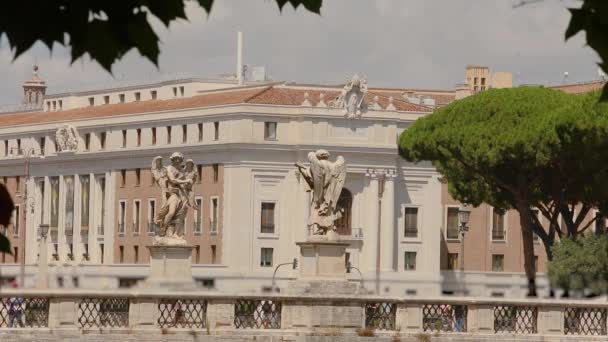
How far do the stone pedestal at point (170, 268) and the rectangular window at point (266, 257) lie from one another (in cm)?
6521

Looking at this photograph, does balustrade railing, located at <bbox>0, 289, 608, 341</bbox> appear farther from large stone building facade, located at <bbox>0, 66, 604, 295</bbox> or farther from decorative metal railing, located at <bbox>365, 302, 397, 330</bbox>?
large stone building facade, located at <bbox>0, 66, 604, 295</bbox>

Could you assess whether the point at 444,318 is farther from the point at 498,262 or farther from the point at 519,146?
the point at 498,262

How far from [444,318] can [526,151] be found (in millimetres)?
38393

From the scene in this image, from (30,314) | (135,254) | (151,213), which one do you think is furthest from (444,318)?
(135,254)

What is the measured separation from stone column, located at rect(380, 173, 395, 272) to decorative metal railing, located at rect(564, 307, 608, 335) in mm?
67324

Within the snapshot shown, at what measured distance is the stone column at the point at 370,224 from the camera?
9881 centimetres

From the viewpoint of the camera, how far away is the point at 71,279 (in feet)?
104

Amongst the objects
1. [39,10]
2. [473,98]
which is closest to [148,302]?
[39,10]

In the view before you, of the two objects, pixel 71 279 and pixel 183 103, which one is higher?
pixel 183 103

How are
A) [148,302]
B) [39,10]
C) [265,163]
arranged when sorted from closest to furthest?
1. [39,10]
2. [148,302]
3. [265,163]

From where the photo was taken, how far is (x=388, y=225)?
326 feet

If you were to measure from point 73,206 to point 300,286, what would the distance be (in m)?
74.9

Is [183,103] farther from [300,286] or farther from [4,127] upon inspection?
[300,286]

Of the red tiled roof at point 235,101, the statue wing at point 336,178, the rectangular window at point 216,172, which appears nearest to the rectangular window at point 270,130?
the red tiled roof at point 235,101
